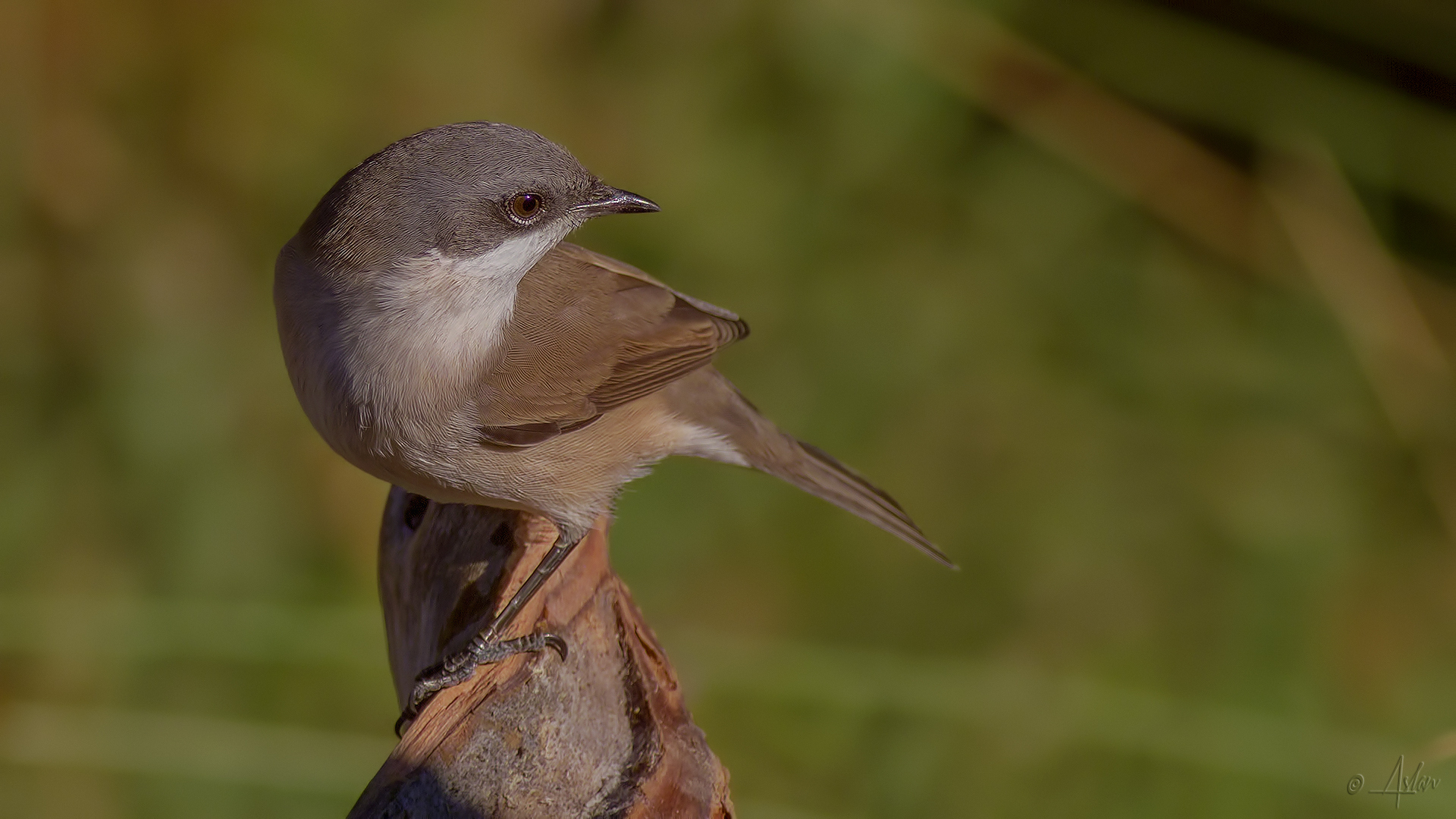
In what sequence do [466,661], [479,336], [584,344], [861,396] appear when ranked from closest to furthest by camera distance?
[466,661]
[479,336]
[584,344]
[861,396]

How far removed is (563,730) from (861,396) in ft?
8.70

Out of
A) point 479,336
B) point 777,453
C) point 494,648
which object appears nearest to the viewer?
point 494,648

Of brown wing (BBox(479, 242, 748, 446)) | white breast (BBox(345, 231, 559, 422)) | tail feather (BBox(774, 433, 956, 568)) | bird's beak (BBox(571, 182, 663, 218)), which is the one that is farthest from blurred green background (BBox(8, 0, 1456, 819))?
bird's beak (BBox(571, 182, 663, 218))

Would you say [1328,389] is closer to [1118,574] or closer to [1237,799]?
[1118,574]

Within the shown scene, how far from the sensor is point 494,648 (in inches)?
107

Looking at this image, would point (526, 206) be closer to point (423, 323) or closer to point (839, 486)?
point (423, 323)

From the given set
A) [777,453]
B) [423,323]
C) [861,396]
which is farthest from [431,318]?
[861,396]

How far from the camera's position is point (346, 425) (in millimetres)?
2766

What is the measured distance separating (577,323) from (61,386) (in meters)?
2.35

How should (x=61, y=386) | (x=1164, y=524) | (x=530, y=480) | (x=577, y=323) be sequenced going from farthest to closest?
(x=1164, y=524) < (x=61, y=386) < (x=577, y=323) < (x=530, y=480)

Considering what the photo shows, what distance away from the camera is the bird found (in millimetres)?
2689

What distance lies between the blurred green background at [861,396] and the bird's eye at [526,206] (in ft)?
6.33

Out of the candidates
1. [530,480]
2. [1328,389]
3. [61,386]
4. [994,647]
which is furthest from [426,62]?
[1328,389]

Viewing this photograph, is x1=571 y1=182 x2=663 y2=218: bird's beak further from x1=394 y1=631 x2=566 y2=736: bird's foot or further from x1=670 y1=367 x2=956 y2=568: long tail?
x1=394 y1=631 x2=566 y2=736: bird's foot
